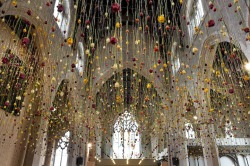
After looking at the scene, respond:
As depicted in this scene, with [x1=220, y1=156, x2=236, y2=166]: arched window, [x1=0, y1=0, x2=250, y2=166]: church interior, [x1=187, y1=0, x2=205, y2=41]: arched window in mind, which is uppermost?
[x1=187, y1=0, x2=205, y2=41]: arched window

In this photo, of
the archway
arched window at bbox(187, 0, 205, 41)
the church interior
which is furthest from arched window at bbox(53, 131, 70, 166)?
arched window at bbox(187, 0, 205, 41)

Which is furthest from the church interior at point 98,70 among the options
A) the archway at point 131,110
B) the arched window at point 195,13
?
the archway at point 131,110

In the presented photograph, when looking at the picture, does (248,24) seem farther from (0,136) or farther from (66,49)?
(0,136)

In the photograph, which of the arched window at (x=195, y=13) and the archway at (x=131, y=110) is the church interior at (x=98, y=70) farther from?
the archway at (x=131, y=110)

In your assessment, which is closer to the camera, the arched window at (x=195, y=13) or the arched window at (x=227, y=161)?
the arched window at (x=195, y=13)

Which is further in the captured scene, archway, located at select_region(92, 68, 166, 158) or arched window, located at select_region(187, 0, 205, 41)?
archway, located at select_region(92, 68, 166, 158)

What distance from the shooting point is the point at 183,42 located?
11.9 metres

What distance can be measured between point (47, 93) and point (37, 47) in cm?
177

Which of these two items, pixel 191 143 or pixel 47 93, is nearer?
pixel 47 93

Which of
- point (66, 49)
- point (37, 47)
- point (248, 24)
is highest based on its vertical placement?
point (66, 49)

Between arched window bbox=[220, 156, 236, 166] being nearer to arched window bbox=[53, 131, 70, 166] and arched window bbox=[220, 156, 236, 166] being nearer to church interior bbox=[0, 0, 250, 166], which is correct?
church interior bbox=[0, 0, 250, 166]

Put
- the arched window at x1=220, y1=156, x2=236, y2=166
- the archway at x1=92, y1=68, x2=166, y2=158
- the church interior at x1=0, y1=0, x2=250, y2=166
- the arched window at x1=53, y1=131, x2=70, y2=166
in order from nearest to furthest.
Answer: the church interior at x1=0, y1=0, x2=250, y2=166, the archway at x1=92, y1=68, x2=166, y2=158, the arched window at x1=53, y1=131, x2=70, y2=166, the arched window at x1=220, y1=156, x2=236, y2=166

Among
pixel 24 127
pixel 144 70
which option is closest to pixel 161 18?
pixel 24 127

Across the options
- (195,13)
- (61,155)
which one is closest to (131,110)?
(61,155)
